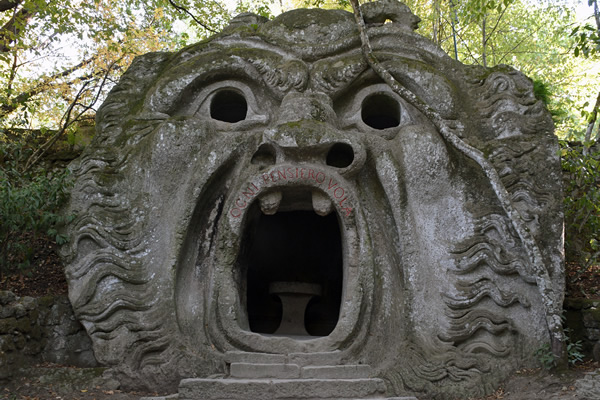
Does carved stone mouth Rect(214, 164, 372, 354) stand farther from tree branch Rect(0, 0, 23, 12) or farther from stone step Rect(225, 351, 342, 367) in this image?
tree branch Rect(0, 0, 23, 12)

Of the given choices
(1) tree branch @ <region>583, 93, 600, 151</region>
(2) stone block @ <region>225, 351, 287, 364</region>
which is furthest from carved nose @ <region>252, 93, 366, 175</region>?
(1) tree branch @ <region>583, 93, 600, 151</region>

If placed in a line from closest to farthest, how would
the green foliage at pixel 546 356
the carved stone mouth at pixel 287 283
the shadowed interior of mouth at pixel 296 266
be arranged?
the green foliage at pixel 546 356
the carved stone mouth at pixel 287 283
the shadowed interior of mouth at pixel 296 266

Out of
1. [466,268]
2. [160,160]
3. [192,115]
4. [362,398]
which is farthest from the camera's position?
[192,115]

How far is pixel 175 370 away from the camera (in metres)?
5.34

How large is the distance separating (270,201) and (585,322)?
11.3 ft

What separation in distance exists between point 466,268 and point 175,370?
2997 millimetres

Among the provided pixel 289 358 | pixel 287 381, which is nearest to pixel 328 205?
pixel 289 358

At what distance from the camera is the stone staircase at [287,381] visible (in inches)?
189

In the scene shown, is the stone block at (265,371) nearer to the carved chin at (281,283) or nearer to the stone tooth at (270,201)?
the carved chin at (281,283)

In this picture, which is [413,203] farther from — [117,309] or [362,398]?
[117,309]

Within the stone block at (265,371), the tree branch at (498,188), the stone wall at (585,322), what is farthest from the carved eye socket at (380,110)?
the stone block at (265,371)

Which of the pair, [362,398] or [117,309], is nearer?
[362,398]

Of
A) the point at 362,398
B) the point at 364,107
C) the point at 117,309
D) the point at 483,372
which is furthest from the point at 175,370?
the point at 364,107

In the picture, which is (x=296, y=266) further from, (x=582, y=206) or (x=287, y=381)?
(x=582, y=206)
